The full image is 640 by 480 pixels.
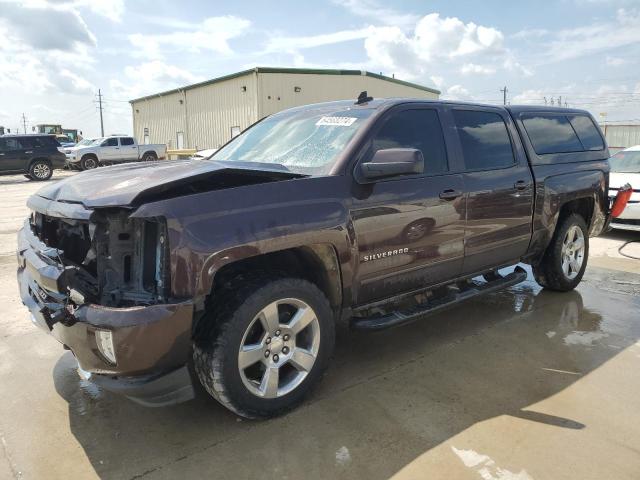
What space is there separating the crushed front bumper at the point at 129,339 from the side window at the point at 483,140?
8.48 feet

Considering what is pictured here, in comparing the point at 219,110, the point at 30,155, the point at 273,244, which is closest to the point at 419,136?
the point at 273,244

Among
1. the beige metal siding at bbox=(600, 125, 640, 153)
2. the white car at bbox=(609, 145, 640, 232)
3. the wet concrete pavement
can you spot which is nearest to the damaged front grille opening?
the wet concrete pavement

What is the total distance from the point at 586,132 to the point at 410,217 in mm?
3196

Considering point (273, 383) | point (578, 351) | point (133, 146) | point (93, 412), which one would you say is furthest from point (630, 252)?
point (133, 146)

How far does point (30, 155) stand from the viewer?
20.5 m

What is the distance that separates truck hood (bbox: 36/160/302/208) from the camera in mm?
2463

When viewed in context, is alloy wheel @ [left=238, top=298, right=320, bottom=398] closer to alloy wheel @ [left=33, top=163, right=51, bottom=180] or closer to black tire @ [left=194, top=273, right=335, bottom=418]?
black tire @ [left=194, top=273, right=335, bottom=418]

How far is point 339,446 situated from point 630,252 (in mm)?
6496

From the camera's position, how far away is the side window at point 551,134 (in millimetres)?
4719

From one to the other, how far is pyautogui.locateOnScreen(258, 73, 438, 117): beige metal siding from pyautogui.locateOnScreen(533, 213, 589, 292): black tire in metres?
21.3

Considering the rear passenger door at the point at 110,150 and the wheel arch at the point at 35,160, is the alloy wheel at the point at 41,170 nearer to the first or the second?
the wheel arch at the point at 35,160

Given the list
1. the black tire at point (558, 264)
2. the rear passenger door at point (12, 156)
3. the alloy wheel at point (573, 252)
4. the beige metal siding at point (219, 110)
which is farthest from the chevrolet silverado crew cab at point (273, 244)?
the beige metal siding at point (219, 110)

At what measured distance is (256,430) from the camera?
9.21ft

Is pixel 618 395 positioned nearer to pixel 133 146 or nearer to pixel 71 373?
pixel 71 373
